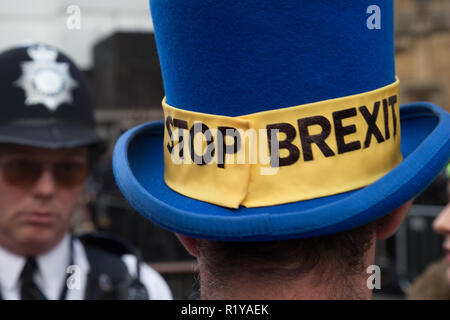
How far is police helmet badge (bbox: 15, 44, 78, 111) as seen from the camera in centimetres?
334

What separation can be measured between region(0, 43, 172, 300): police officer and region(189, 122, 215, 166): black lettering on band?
1.57 m

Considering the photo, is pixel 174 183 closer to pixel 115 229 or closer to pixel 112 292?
pixel 112 292

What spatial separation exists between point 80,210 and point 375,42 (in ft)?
30.8

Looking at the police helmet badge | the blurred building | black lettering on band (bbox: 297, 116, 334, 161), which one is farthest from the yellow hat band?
the blurred building

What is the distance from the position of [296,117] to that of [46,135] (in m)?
1.99

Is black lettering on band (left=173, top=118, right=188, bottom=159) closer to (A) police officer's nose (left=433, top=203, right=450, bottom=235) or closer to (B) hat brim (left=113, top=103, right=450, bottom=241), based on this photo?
(B) hat brim (left=113, top=103, right=450, bottom=241)

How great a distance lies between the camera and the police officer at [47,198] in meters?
3.13

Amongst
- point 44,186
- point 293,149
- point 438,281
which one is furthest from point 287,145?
point 438,281

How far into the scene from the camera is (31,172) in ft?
10.5

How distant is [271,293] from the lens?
5.01 feet

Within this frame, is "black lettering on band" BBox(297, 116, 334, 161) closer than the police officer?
Yes

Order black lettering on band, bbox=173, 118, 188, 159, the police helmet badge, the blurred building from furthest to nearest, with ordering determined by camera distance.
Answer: the blurred building < the police helmet badge < black lettering on band, bbox=173, 118, 188, 159

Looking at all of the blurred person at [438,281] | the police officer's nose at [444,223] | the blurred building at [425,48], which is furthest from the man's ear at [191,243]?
the blurred building at [425,48]

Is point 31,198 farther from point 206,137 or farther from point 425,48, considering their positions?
point 425,48
